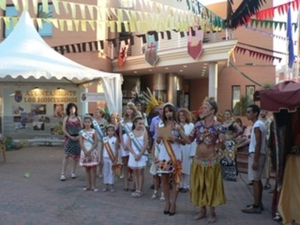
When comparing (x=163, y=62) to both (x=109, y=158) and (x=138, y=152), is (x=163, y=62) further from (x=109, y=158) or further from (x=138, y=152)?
(x=138, y=152)

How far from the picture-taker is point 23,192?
281 inches

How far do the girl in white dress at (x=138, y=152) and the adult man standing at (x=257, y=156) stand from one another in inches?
77.0

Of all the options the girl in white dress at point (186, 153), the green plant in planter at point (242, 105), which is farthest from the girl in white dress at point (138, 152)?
the green plant in planter at point (242, 105)

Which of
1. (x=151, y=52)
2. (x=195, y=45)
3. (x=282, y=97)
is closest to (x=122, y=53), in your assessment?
(x=151, y=52)

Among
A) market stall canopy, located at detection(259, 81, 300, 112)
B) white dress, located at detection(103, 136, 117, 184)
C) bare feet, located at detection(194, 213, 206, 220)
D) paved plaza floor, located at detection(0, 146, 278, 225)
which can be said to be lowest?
paved plaza floor, located at detection(0, 146, 278, 225)

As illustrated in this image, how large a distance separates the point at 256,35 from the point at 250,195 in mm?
15227

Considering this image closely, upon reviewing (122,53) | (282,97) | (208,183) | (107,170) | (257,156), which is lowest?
(107,170)

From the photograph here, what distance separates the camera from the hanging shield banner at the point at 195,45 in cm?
1490

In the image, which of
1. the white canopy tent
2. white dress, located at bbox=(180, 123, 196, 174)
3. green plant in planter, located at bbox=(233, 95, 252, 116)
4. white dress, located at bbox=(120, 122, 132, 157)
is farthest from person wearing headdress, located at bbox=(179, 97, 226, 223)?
green plant in planter, located at bbox=(233, 95, 252, 116)

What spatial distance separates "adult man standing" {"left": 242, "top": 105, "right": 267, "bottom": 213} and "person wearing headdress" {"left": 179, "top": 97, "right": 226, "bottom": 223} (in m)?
0.69

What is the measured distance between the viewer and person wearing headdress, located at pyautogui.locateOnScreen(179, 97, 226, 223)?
523cm

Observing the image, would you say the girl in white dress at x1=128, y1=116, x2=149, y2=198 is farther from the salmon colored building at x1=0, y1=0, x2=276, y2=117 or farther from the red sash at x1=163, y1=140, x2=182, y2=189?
the salmon colored building at x1=0, y1=0, x2=276, y2=117

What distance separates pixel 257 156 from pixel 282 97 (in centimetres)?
124

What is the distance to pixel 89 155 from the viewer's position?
23.9 ft
